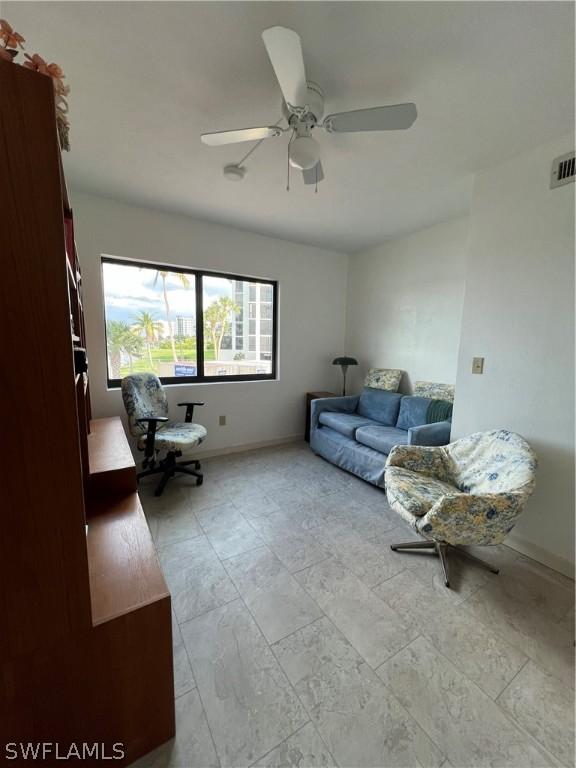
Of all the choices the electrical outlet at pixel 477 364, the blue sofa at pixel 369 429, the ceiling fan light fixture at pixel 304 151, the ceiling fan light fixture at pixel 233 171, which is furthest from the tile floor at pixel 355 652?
the ceiling fan light fixture at pixel 233 171

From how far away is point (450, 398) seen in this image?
286 cm

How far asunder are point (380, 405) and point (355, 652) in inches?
94.1

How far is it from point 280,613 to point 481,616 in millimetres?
1006

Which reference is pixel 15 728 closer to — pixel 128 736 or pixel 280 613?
pixel 128 736

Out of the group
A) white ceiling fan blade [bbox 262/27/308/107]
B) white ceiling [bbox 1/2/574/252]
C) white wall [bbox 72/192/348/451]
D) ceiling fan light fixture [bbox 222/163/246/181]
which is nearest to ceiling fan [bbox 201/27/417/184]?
white ceiling fan blade [bbox 262/27/308/107]

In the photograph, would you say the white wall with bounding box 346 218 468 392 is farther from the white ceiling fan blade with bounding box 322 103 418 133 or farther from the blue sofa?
the white ceiling fan blade with bounding box 322 103 418 133

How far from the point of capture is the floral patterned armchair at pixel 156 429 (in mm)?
2451

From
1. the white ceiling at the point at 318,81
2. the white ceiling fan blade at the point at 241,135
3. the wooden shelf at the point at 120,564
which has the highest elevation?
the white ceiling at the point at 318,81

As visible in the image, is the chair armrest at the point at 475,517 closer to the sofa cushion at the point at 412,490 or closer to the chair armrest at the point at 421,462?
the sofa cushion at the point at 412,490

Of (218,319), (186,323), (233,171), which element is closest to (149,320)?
(186,323)

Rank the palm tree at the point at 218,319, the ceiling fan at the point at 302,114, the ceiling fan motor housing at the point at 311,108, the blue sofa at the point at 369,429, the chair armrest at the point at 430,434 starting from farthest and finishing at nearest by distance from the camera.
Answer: the palm tree at the point at 218,319 → the blue sofa at the point at 369,429 → the chair armrest at the point at 430,434 → the ceiling fan motor housing at the point at 311,108 → the ceiling fan at the point at 302,114

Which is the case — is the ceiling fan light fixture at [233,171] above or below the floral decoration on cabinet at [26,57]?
above

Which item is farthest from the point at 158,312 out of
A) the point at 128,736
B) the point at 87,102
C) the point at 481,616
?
the point at 481,616

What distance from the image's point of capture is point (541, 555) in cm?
185
